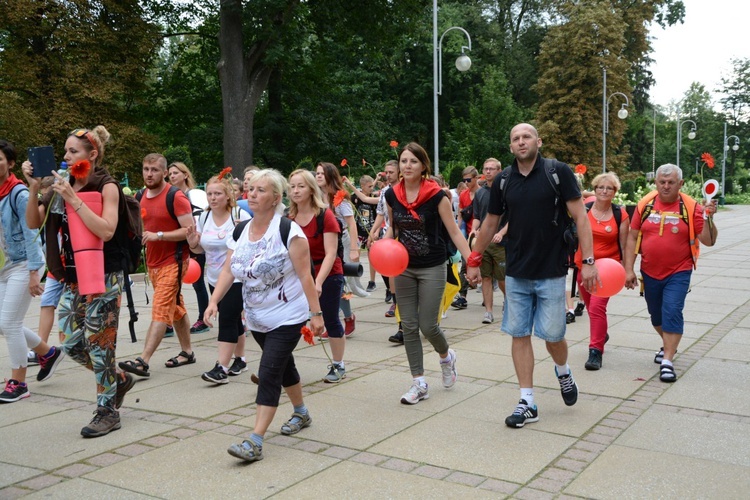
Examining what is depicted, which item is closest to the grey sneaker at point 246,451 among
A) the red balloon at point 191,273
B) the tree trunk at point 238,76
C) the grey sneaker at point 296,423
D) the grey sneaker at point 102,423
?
the grey sneaker at point 296,423

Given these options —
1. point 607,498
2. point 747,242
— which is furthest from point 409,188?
point 747,242

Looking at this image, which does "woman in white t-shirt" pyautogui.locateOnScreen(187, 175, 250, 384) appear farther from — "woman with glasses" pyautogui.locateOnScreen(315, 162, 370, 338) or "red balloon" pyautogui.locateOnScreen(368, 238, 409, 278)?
"red balloon" pyautogui.locateOnScreen(368, 238, 409, 278)

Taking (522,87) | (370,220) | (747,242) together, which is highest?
(522,87)

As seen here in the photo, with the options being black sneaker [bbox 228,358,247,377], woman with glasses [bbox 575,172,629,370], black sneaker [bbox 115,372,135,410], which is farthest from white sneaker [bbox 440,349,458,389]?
black sneaker [bbox 115,372,135,410]

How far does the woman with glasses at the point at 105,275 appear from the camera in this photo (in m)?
4.99

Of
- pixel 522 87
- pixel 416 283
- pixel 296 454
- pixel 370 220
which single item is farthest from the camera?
pixel 522 87

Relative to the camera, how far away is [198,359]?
755cm

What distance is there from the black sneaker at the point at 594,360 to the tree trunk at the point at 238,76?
57.7ft

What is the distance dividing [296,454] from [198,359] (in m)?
3.14

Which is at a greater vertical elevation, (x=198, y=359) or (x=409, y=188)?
(x=409, y=188)

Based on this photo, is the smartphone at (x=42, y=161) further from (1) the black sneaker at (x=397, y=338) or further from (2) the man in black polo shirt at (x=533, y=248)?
(1) the black sneaker at (x=397, y=338)

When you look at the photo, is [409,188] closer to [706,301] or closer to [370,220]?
[706,301]

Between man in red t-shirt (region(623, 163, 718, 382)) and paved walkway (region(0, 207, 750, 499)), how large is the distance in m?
0.47

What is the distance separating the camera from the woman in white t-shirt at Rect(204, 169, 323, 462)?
4605mm
